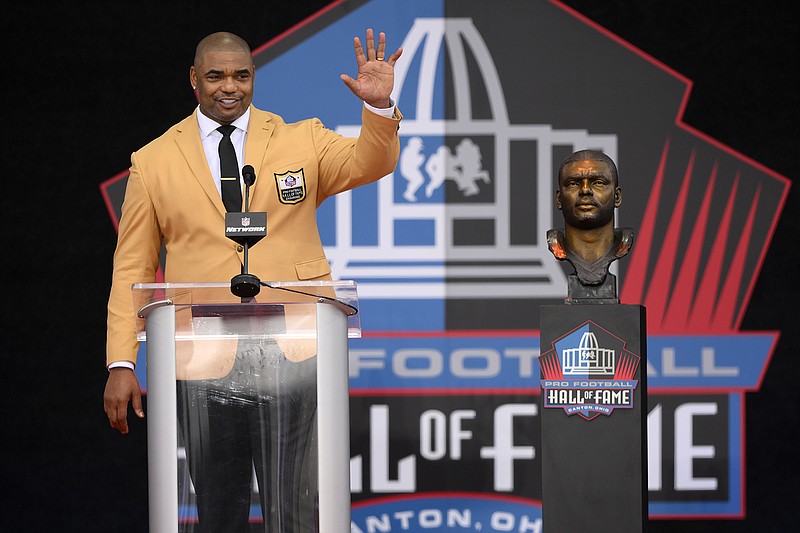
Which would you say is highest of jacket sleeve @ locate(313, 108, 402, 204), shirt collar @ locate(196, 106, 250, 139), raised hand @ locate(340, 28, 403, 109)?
raised hand @ locate(340, 28, 403, 109)

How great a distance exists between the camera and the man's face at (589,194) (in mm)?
2979

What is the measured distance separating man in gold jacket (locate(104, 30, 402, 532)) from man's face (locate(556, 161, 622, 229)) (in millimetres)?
513

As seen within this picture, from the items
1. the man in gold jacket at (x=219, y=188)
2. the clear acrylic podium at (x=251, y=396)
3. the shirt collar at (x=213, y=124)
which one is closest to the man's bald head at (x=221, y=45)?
the man in gold jacket at (x=219, y=188)

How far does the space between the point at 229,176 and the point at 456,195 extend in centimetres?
138

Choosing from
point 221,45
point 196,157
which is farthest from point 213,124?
point 221,45

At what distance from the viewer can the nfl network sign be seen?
13.0 feet

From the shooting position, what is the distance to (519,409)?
3.99 metres

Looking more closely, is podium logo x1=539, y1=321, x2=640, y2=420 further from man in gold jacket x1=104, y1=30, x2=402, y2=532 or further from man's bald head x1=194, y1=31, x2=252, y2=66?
man's bald head x1=194, y1=31, x2=252, y2=66

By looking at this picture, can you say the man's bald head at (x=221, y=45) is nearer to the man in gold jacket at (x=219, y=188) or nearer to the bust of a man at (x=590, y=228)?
the man in gold jacket at (x=219, y=188)

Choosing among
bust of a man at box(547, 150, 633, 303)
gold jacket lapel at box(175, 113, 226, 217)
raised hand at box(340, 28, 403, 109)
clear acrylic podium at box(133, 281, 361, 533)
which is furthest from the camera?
bust of a man at box(547, 150, 633, 303)

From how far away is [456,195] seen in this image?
13.2 feet

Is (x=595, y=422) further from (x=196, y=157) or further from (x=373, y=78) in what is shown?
(x=196, y=157)

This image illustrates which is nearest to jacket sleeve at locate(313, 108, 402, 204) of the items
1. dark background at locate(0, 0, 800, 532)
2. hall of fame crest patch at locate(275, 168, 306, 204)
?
hall of fame crest patch at locate(275, 168, 306, 204)

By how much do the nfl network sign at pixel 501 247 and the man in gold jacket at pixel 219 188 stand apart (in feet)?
3.67
